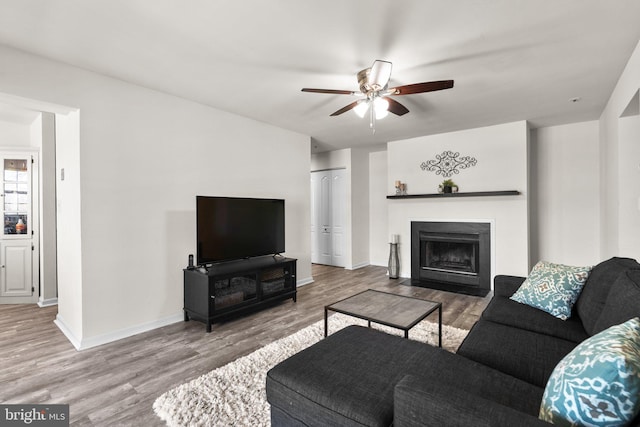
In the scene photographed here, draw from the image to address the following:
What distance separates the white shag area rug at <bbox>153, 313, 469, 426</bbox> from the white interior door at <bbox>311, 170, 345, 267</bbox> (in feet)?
12.7

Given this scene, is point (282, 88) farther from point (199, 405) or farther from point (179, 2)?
point (199, 405)

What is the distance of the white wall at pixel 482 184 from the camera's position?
14.9 ft

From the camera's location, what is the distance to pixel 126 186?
3.09 metres

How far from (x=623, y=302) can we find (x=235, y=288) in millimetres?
3159

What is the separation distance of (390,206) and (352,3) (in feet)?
13.8

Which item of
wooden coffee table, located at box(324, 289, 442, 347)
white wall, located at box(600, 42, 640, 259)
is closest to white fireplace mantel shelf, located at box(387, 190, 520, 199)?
white wall, located at box(600, 42, 640, 259)

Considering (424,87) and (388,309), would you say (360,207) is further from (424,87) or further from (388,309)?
(424,87)

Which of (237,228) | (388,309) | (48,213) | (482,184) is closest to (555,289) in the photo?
(388,309)

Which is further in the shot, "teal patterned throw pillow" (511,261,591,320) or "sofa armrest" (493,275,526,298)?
"sofa armrest" (493,275,526,298)

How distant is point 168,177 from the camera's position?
3.40 meters

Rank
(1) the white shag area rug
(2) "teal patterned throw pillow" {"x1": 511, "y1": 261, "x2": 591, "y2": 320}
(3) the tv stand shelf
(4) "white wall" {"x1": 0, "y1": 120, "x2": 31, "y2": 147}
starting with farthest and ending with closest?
(4) "white wall" {"x1": 0, "y1": 120, "x2": 31, "y2": 147}, (3) the tv stand shelf, (2) "teal patterned throw pillow" {"x1": 511, "y1": 261, "x2": 591, "y2": 320}, (1) the white shag area rug

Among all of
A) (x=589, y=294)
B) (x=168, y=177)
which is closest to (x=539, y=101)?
(x=589, y=294)

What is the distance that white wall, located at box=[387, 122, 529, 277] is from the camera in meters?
4.53

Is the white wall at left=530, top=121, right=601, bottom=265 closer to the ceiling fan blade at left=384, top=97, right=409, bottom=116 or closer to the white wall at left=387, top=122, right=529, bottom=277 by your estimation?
the white wall at left=387, top=122, right=529, bottom=277
